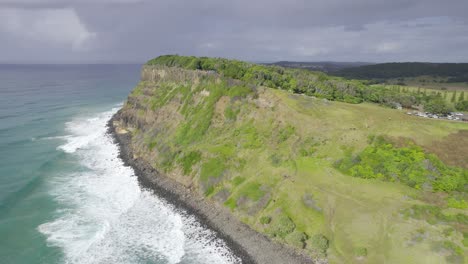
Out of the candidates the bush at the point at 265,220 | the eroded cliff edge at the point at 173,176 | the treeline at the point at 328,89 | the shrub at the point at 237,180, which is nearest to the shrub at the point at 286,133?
the shrub at the point at 237,180

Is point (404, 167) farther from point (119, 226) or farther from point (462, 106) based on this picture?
point (462, 106)

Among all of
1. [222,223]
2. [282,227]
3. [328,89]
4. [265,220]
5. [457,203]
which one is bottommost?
[222,223]

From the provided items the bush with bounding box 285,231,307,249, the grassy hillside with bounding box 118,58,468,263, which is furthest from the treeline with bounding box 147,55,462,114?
the bush with bounding box 285,231,307,249

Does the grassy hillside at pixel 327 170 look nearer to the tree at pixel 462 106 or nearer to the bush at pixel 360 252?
the bush at pixel 360 252

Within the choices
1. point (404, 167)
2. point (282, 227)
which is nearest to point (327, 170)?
point (404, 167)

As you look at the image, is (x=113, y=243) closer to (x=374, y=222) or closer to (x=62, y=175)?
(x=62, y=175)

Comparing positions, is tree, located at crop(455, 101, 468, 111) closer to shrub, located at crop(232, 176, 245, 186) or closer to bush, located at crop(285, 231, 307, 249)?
shrub, located at crop(232, 176, 245, 186)
